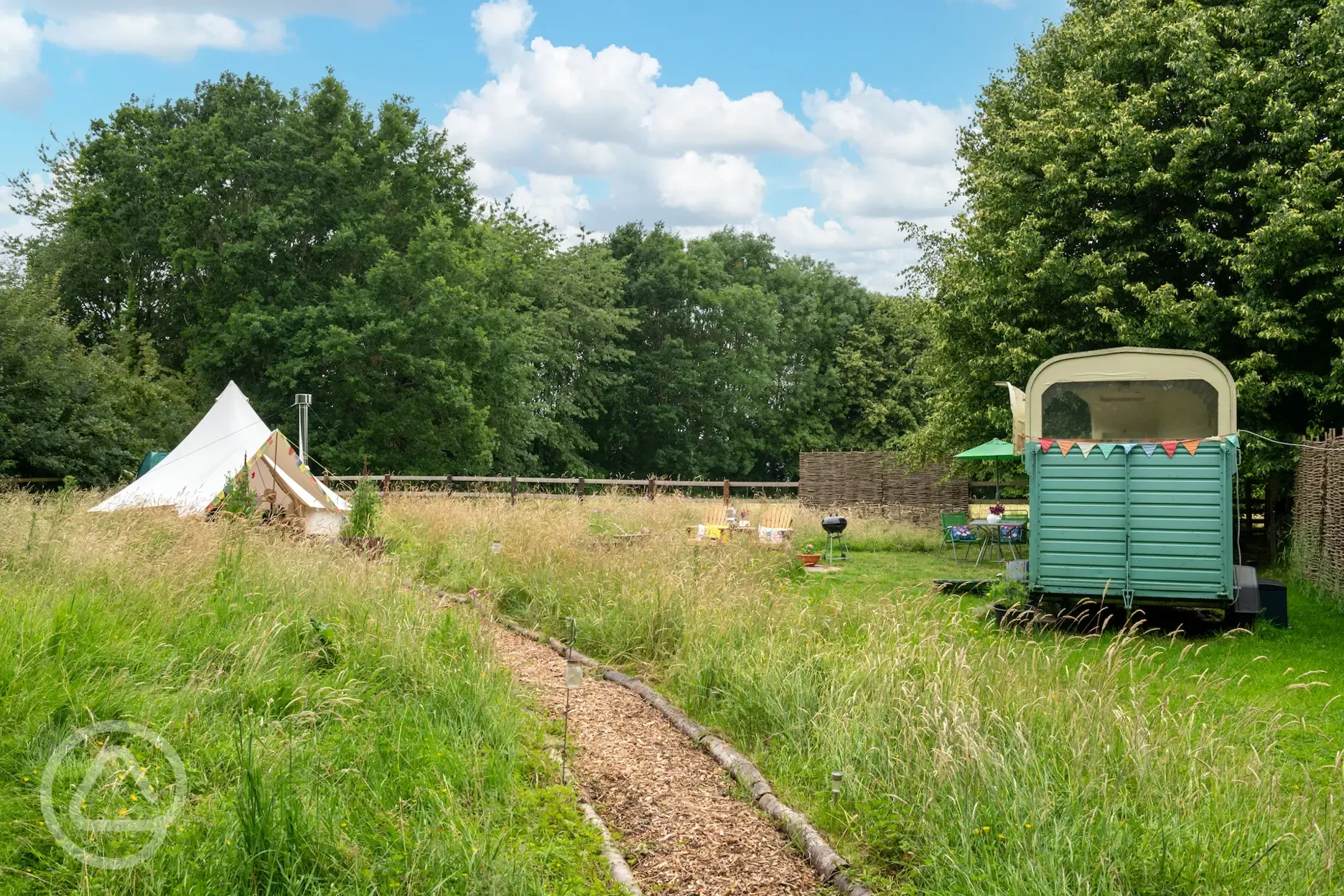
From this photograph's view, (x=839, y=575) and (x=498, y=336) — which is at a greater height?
(x=498, y=336)

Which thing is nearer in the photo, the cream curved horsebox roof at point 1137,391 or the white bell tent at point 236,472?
the cream curved horsebox roof at point 1137,391

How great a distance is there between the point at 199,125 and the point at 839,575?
74.5 ft

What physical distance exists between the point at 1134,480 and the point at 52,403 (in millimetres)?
19000

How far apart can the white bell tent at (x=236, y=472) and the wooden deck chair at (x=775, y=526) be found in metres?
5.50

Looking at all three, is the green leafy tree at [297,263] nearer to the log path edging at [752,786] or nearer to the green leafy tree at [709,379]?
the green leafy tree at [709,379]

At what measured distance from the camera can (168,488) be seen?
1241 centimetres

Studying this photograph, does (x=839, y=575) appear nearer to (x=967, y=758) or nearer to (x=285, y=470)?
(x=285, y=470)

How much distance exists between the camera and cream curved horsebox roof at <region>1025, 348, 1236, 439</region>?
31.6 ft

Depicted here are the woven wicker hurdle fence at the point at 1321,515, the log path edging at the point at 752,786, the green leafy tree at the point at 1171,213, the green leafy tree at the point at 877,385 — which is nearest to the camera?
the log path edging at the point at 752,786

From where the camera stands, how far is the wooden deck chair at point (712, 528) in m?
11.7

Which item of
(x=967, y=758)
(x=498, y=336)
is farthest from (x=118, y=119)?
(x=967, y=758)

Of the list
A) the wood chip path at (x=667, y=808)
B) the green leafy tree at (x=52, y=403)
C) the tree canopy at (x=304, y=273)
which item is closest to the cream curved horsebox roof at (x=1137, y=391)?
the wood chip path at (x=667, y=808)

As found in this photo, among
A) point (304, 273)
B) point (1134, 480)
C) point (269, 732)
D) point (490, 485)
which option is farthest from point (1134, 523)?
point (304, 273)

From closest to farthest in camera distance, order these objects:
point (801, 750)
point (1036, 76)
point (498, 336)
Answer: point (801, 750), point (1036, 76), point (498, 336)
